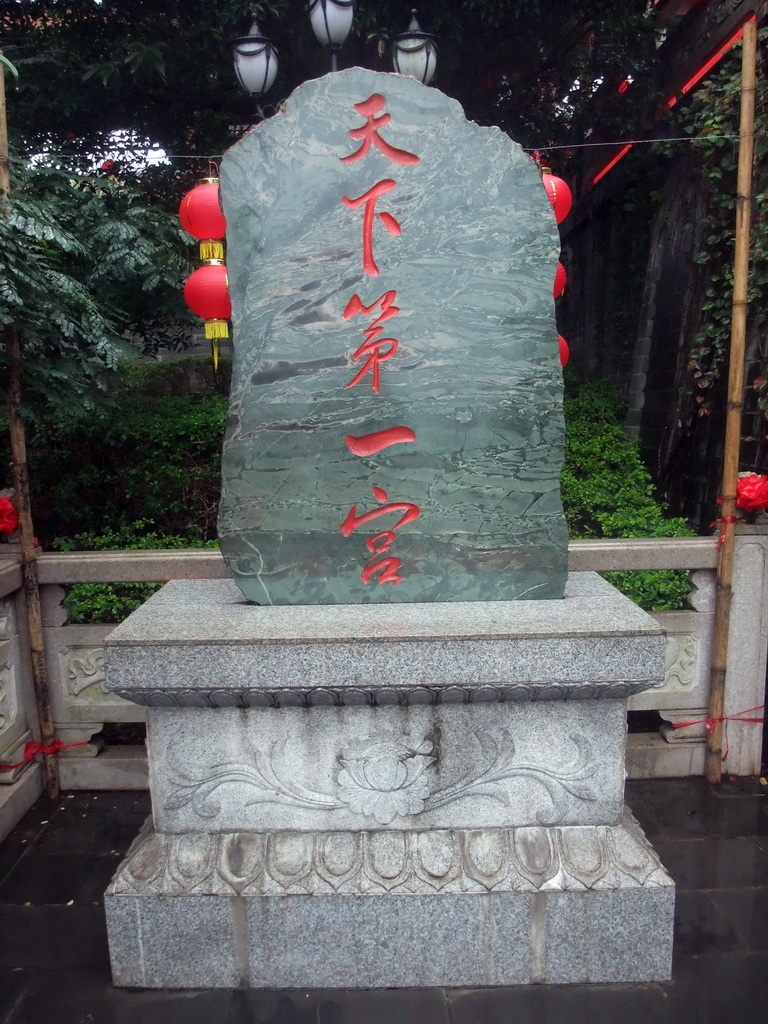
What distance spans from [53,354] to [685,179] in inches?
222

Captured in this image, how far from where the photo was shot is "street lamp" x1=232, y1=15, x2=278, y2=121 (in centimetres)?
461

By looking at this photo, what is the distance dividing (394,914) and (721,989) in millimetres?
1097

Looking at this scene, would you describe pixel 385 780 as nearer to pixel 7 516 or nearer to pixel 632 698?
pixel 632 698

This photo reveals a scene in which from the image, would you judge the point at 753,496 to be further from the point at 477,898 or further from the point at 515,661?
the point at 477,898

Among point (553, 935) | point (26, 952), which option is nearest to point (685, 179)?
point (553, 935)

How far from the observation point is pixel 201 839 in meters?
2.47

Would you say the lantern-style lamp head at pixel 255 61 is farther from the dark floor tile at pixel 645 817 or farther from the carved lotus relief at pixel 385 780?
the dark floor tile at pixel 645 817

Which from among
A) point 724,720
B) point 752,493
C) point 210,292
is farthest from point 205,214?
point 724,720

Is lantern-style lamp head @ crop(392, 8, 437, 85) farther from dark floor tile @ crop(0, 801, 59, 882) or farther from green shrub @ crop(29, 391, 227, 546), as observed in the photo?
dark floor tile @ crop(0, 801, 59, 882)

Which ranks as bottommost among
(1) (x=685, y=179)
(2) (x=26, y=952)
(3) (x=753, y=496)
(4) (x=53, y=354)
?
(2) (x=26, y=952)

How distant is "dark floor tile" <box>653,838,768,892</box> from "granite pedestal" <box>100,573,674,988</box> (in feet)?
2.15

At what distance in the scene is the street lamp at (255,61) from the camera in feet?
15.1

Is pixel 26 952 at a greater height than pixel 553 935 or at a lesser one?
lesser

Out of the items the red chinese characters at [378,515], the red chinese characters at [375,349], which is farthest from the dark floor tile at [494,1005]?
the red chinese characters at [378,515]
